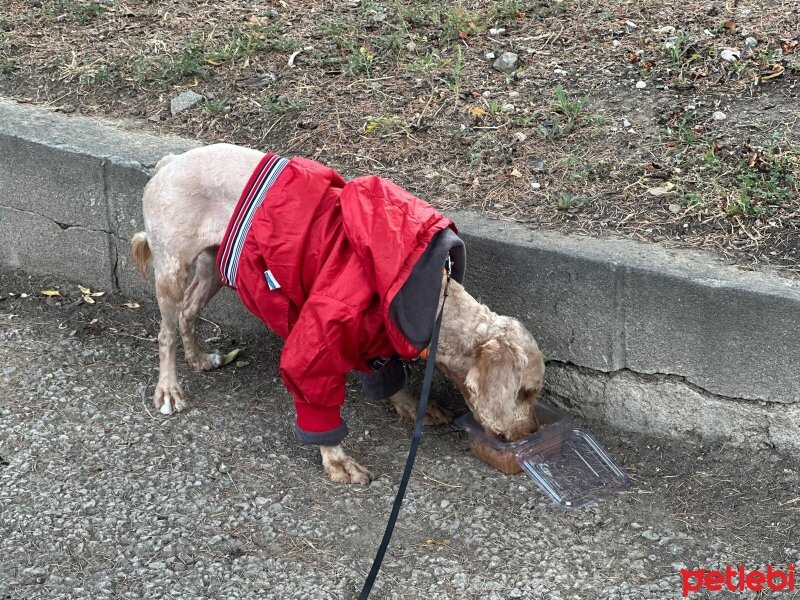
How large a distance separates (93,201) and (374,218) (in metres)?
2.14

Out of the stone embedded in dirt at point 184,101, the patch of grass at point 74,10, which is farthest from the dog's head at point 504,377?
the patch of grass at point 74,10

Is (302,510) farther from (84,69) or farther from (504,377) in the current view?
(84,69)

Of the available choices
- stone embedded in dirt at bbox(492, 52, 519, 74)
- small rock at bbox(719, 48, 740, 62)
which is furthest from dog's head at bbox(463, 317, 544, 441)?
small rock at bbox(719, 48, 740, 62)

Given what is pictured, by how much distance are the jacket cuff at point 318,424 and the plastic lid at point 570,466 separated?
2.33ft

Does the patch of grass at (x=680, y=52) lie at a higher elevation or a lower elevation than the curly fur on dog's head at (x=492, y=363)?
higher

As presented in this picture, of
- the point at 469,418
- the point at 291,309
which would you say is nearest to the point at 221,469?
the point at 291,309

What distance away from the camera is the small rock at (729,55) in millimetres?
5066

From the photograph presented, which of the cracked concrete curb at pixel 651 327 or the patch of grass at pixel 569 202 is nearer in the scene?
the cracked concrete curb at pixel 651 327

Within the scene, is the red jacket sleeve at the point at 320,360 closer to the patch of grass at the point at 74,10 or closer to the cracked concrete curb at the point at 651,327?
the cracked concrete curb at the point at 651,327

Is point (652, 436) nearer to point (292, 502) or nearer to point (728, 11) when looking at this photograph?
point (292, 502)

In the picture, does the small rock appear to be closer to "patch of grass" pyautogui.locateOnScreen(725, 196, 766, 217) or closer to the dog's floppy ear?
"patch of grass" pyautogui.locateOnScreen(725, 196, 766, 217)

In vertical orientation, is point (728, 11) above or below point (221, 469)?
above

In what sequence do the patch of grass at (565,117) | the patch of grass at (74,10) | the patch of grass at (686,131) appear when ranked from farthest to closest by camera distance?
the patch of grass at (74,10) < the patch of grass at (565,117) < the patch of grass at (686,131)

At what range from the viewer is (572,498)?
3.82m
